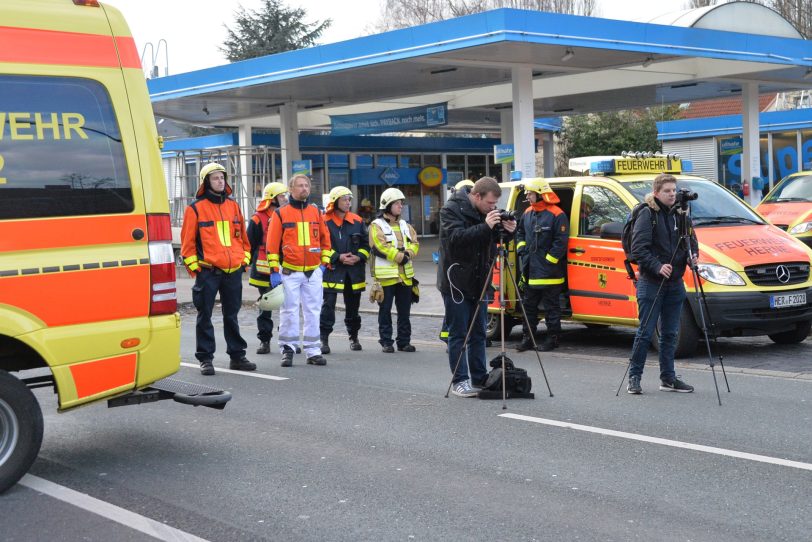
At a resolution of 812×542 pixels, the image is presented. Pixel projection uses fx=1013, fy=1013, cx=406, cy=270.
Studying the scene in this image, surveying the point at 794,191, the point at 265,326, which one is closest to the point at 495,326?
the point at 265,326

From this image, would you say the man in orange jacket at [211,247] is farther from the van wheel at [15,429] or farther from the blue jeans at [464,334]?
the van wheel at [15,429]

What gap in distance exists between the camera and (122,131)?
635 cm

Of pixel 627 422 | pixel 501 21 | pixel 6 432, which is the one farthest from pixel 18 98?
pixel 501 21

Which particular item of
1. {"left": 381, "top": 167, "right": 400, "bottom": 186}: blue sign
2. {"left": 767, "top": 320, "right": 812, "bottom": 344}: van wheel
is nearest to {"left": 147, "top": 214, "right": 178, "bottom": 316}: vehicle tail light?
A: {"left": 767, "top": 320, "right": 812, "bottom": 344}: van wheel

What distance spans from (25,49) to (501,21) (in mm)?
12221

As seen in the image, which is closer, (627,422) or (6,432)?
(6,432)

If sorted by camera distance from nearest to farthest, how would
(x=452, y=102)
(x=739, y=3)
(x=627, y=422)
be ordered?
(x=627, y=422)
(x=739, y=3)
(x=452, y=102)

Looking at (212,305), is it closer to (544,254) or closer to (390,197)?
(390,197)

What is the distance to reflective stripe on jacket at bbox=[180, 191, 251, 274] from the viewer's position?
32.1 ft

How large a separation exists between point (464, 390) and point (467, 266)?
1.09 meters

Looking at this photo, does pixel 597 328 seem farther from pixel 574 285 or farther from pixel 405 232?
pixel 405 232

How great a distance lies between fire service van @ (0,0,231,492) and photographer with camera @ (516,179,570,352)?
5750 millimetres

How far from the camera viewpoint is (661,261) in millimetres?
8641

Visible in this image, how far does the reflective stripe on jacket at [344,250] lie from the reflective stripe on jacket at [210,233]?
2.05 meters
